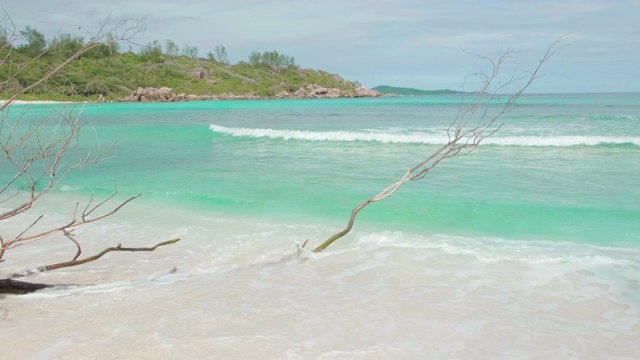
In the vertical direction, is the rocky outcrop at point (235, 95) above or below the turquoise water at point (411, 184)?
above

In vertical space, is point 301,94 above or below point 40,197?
above

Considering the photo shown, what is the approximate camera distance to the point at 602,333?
11.8 feet

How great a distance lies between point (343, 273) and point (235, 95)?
98.0m

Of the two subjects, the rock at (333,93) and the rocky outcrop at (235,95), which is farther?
the rock at (333,93)

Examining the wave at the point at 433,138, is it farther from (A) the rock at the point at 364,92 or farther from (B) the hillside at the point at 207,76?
(A) the rock at the point at 364,92

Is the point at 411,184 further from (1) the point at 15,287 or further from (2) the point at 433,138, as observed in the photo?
(2) the point at 433,138

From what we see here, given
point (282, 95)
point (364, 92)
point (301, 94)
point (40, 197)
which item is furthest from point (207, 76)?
point (40, 197)

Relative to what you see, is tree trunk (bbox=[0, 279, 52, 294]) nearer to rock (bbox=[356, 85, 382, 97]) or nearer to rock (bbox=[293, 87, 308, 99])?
rock (bbox=[293, 87, 308, 99])

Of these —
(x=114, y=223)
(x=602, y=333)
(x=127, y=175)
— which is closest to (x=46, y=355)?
(x=602, y=333)

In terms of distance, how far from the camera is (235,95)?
100 metres

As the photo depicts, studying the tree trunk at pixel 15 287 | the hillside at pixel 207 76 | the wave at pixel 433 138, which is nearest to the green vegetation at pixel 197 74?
the hillside at pixel 207 76

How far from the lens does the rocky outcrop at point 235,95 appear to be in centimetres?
8138

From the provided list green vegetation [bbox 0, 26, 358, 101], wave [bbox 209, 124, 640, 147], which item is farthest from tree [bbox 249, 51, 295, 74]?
wave [bbox 209, 124, 640, 147]

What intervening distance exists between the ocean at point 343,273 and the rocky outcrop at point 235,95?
74976 millimetres
